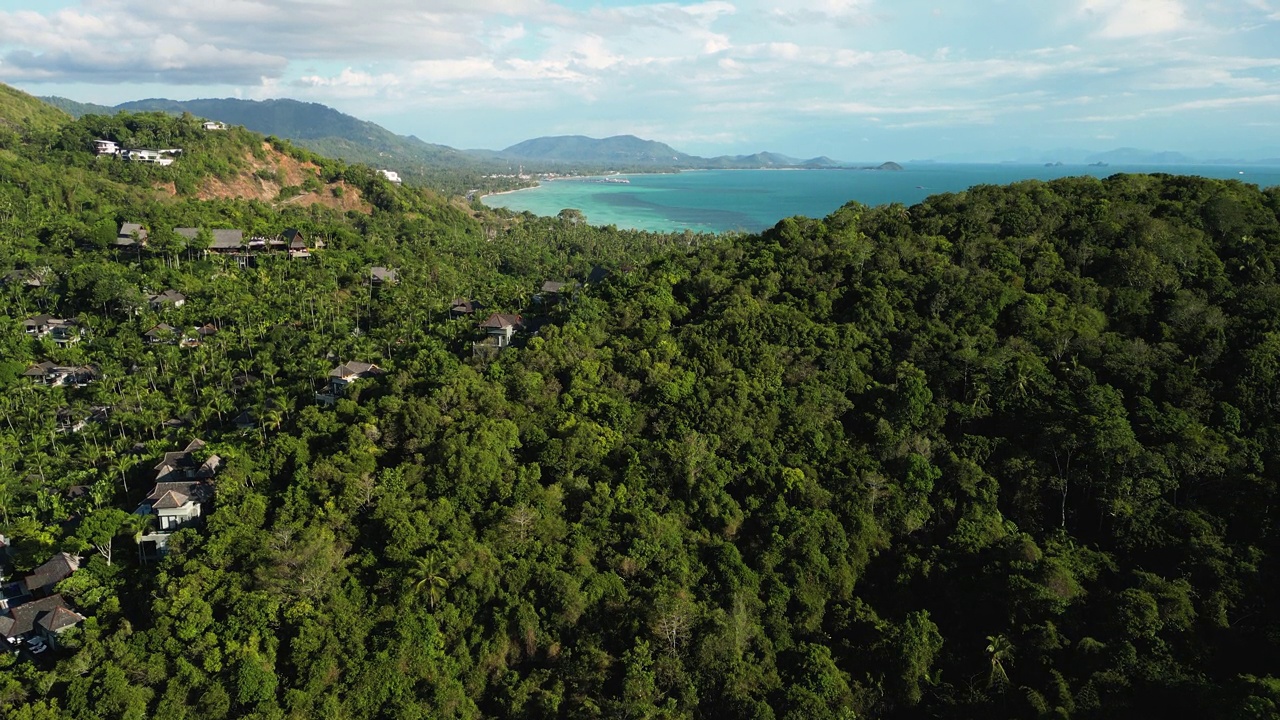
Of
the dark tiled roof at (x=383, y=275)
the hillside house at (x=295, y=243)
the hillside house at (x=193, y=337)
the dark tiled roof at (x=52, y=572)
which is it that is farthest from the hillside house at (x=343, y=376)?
the hillside house at (x=295, y=243)

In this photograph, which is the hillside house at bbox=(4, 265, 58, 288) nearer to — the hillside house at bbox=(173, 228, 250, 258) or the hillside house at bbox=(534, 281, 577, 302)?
the hillside house at bbox=(173, 228, 250, 258)

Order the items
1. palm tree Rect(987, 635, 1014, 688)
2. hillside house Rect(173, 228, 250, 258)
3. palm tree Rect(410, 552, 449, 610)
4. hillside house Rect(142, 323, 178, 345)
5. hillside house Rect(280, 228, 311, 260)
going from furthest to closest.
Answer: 1. hillside house Rect(280, 228, 311, 260)
2. hillside house Rect(173, 228, 250, 258)
3. hillside house Rect(142, 323, 178, 345)
4. palm tree Rect(410, 552, 449, 610)
5. palm tree Rect(987, 635, 1014, 688)

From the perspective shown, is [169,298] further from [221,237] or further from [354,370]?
[354,370]

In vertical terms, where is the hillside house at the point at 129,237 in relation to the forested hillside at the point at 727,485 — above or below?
above

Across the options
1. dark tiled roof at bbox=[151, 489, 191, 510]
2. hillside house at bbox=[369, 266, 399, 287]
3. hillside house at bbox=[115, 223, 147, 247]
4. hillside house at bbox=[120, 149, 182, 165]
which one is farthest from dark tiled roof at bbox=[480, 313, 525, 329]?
hillside house at bbox=[120, 149, 182, 165]

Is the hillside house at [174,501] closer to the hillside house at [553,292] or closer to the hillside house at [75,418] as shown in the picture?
the hillside house at [75,418]

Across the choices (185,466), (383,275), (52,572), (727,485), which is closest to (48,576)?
(52,572)

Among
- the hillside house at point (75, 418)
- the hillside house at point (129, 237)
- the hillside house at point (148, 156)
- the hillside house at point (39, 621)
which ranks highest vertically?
the hillside house at point (148, 156)
